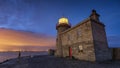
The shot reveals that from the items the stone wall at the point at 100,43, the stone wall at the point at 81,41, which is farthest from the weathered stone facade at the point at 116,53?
the stone wall at the point at 81,41

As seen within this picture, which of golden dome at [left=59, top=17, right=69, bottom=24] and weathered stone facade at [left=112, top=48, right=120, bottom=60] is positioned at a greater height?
golden dome at [left=59, top=17, right=69, bottom=24]

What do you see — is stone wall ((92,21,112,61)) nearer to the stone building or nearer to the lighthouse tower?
the stone building

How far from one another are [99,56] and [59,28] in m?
13.8

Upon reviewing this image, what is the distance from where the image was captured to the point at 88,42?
16.3 metres

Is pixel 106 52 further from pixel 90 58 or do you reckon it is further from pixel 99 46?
pixel 90 58

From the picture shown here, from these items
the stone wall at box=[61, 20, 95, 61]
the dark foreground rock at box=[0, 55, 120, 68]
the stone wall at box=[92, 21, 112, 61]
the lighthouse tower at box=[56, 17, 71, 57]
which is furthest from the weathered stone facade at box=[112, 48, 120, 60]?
the lighthouse tower at box=[56, 17, 71, 57]

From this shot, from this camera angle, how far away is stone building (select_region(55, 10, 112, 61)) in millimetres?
15812

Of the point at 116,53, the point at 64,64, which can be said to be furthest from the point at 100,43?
the point at 64,64

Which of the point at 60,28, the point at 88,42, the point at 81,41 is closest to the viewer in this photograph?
the point at 88,42

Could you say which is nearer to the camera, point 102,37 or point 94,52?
point 94,52

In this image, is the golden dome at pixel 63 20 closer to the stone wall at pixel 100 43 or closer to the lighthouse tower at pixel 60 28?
the lighthouse tower at pixel 60 28

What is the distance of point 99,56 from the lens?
15.9 meters

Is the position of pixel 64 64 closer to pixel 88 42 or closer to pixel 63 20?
pixel 88 42

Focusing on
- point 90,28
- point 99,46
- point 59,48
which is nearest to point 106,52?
point 99,46
